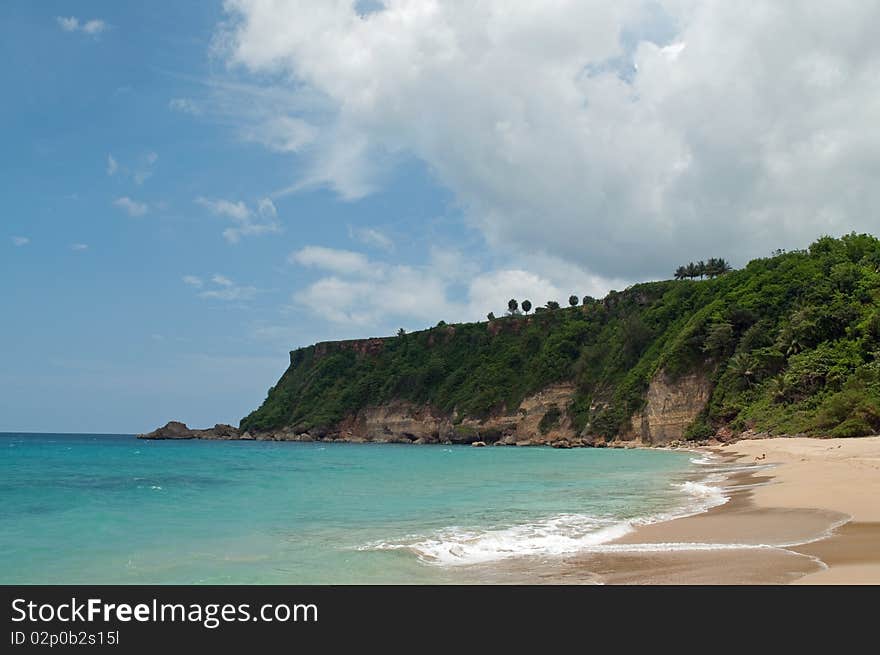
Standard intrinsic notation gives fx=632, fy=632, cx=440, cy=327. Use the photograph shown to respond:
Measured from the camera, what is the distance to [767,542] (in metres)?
8.86

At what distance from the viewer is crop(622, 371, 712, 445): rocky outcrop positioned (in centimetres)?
5872

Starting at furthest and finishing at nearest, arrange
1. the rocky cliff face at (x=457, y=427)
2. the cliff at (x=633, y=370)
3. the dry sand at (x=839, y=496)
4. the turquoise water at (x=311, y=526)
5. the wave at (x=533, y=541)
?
the rocky cliff face at (x=457, y=427), the cliff at (x=633, y=370), the wave at (x=533, y=541), the turquoise water at (x=311, y=526), the dry sand at (x=839, y=496)

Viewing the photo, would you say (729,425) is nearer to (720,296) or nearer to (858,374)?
(858,374)

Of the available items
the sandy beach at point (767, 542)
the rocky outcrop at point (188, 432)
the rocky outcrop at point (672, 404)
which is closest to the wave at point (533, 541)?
the sandy beach at point (767, 542)

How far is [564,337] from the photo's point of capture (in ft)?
279

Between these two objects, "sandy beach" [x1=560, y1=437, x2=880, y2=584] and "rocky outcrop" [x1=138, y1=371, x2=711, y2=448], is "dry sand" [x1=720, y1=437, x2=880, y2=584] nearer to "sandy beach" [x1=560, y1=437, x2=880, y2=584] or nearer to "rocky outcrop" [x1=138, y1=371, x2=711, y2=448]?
"sandy beach" [x1=560, y1=437, x2=880, y2=584]

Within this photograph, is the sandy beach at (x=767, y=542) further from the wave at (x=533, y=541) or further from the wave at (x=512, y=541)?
the wave at (x=512, y=541)

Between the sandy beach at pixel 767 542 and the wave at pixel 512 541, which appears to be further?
the wave at pixel 512 541

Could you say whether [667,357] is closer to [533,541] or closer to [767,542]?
[533,541]

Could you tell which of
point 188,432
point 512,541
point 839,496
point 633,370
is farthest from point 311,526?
point 188,432

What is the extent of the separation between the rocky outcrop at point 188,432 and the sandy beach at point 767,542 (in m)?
115

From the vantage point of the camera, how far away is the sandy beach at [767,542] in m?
6.83

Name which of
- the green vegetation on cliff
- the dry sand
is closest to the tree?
the green vegetation on cliff

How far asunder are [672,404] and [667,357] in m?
4.62
